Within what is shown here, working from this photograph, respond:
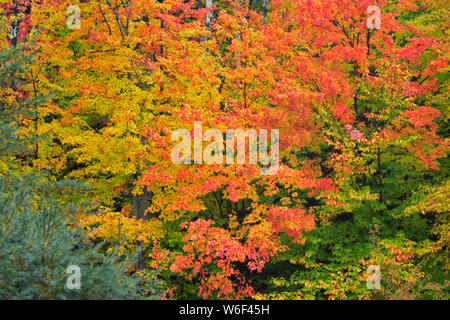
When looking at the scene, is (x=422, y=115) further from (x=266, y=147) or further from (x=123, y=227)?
(x=123, y=227)

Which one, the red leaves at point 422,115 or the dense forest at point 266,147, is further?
the red leaves at point 422,115

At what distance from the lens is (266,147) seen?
13781mm

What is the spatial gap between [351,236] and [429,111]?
210 inches

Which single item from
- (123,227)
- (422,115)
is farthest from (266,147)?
Answer: (123,227)

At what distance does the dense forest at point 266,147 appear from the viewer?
12727mm

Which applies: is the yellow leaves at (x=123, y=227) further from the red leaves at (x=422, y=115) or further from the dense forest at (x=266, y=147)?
the red leaves at (x=422, y=115)

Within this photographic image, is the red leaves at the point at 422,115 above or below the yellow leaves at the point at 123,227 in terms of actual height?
above

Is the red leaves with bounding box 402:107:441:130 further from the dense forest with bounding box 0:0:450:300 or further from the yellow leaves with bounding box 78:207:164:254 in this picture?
the yellow leaves with bounding box 78:207:164:254

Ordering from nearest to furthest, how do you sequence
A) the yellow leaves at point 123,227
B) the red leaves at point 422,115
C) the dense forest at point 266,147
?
the dense forest at point 266,147 < the red leaves at point 422,115 < the yellow leaves at point 123,227

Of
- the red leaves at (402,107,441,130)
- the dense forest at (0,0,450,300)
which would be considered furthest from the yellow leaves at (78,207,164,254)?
the red leaves at (402,107,441,130)

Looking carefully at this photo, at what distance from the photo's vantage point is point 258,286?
15.5 metres

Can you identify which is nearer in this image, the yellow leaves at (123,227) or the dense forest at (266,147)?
the dense forest at (266,147)

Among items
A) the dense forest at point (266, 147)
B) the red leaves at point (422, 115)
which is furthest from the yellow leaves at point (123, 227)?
the red leaves at point (422, 115)

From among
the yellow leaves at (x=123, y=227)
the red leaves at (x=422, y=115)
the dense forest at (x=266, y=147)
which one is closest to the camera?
the dense forest at (x=266, y=147)
